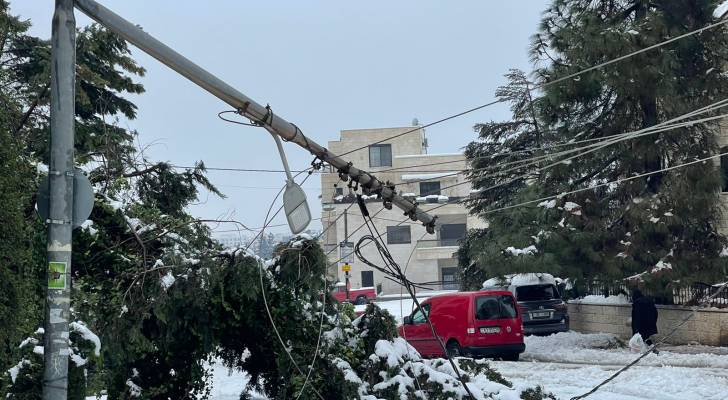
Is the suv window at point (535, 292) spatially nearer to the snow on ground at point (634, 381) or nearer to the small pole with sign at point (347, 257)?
the small pole with sign at point (347, 257)

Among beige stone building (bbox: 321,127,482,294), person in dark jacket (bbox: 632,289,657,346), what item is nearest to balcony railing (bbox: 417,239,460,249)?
beige stone building (bbox: 321,127,482,294)

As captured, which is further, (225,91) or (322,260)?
(322,260)

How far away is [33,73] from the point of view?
61.5 ft

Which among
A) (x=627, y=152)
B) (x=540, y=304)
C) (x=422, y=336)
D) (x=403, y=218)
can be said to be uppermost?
(x=403, y=218)

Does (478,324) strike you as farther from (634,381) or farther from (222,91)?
(222,91)

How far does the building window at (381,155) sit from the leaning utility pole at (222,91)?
58.1m

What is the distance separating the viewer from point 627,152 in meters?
22.3

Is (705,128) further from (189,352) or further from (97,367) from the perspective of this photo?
(97,367)

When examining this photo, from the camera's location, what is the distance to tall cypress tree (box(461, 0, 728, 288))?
2111 cm

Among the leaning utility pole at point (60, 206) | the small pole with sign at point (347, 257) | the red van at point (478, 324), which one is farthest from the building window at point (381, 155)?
the leaning utility pole at point (60, 206)

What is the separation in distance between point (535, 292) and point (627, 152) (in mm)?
5779

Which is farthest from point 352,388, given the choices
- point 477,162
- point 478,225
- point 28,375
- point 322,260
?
point 478,225

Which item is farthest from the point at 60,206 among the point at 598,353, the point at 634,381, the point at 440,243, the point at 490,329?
the point at 440,243

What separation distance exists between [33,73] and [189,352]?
34.8 feet
